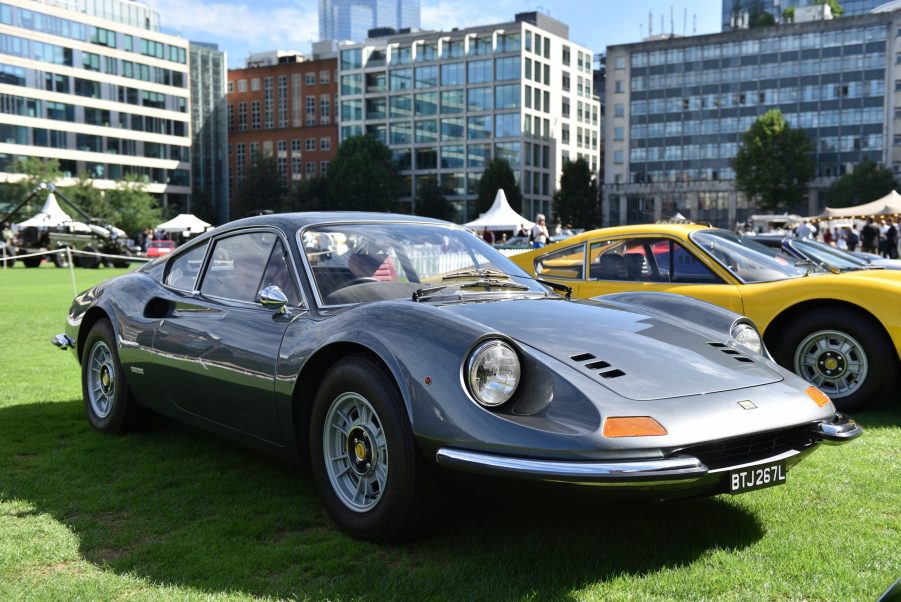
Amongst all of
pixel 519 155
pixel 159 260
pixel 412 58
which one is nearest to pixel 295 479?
pixel 159 260

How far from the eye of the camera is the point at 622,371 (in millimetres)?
3354

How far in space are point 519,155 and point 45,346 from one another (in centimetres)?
8329

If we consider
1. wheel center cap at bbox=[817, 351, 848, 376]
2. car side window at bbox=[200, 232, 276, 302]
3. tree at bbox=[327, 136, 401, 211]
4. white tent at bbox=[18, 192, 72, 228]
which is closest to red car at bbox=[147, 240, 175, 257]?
white tent at bbox=[18, 192, 72, 228]

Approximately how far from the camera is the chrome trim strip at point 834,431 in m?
3.40

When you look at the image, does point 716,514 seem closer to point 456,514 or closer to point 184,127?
point 456,514

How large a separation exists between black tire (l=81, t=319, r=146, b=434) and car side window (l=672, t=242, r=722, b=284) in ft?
14.0

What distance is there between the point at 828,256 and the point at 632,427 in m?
6.74

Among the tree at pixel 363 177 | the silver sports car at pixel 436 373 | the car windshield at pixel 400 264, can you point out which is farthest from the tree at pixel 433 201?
the silver sports car at pixel 436 373

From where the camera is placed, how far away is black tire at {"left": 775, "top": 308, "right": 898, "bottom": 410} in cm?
592

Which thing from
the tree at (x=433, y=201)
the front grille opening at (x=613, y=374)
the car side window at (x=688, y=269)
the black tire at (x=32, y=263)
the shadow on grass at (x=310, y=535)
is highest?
the tree at (x=433, y=201)

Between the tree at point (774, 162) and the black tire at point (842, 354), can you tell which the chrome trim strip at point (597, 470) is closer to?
the black tire at point (842, 354)

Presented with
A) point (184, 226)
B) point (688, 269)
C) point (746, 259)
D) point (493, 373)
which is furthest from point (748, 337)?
point (184, 226)

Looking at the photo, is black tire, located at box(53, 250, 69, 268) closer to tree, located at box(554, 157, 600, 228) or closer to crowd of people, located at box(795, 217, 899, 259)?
crowd of people, located at box(795, 217, 899, 259)

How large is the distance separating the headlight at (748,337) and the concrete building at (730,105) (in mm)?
88702
